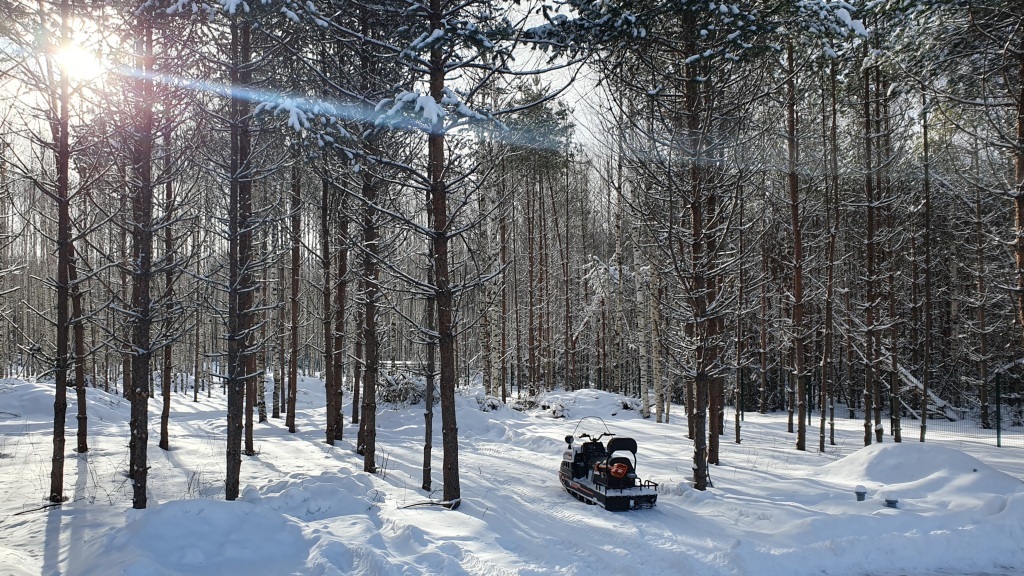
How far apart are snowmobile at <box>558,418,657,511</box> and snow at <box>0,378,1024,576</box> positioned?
23 cm

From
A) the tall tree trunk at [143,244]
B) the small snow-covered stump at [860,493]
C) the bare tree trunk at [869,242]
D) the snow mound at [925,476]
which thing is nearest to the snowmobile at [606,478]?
the small snow-covered stump at [860,493]

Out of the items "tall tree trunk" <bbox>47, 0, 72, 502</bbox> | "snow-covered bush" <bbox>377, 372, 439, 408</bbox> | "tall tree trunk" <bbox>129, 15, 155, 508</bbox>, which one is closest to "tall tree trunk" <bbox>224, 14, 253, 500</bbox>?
"tall tree trunk" <bbox>129, 15, 155, 508</bbox>

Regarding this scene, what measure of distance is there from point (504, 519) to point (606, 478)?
1.84m

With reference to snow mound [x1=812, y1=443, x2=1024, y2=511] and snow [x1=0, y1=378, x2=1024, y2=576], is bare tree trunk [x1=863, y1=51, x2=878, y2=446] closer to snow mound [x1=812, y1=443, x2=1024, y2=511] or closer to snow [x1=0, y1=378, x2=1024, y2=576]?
snow [x1=0, y1=378, x2=1024, y2=576]

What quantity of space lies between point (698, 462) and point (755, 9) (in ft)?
26.0

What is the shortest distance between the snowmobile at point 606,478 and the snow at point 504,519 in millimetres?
229

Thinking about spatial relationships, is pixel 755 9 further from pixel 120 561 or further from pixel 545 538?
pixel 120 561

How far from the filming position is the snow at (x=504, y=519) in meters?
6.29

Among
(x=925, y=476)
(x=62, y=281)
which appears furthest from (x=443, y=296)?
(x=925, y=476)

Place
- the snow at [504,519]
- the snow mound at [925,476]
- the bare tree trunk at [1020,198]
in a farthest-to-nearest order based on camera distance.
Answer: the bare tree trunk at [1020,198], the snow mound at [925,476], the snow at [504,519]

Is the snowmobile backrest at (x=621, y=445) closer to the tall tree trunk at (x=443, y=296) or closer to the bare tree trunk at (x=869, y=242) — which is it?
the tall tree trunk at (x=443, y=296)

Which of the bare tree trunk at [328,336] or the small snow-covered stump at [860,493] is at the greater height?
the bare tree trunk at [328,336]

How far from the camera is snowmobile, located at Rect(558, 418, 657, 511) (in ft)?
28.4

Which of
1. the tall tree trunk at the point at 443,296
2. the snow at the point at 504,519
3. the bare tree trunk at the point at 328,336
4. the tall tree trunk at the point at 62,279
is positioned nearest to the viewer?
the snow at the point at 504,519
